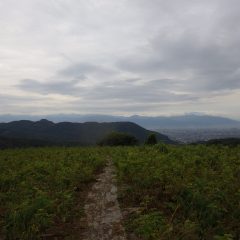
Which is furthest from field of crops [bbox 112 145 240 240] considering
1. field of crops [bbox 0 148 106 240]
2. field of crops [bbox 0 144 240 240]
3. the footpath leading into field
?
field of crops [bbox 0 148 106 240]

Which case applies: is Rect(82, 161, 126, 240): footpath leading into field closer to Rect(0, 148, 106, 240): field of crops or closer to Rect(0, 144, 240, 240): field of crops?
Rect(0, 144, 240, 240): field of crops

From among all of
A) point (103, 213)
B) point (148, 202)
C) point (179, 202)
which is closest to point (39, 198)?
point (103, 213)

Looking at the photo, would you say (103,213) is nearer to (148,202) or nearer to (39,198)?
(148,202)

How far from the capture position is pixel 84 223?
11062 millimetres

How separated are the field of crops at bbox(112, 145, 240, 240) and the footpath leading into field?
1.12 ft

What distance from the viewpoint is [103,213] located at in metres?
11.9

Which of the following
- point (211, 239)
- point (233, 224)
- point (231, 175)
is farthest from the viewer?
point (231, 175)

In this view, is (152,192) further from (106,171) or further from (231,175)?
(106,171)

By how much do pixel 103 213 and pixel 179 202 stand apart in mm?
2277

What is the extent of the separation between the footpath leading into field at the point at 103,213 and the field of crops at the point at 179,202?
34 cm

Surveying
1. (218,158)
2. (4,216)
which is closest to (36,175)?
(4,216)

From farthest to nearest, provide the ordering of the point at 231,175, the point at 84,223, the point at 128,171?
the point at 128,171
the point at 231,175
the point at 84,223

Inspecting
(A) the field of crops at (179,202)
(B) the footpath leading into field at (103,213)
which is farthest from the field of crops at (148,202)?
(B) the footpath leading into field at (103,213)

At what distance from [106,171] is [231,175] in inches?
303
